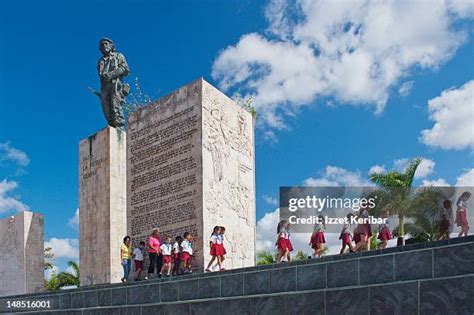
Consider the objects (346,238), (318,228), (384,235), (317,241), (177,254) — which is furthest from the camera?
(177,254)

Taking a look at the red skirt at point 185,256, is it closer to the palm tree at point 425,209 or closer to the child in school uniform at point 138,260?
the child in school uniform at point 138,260

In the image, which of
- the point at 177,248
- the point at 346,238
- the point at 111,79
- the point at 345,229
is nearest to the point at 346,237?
the point at 346,238

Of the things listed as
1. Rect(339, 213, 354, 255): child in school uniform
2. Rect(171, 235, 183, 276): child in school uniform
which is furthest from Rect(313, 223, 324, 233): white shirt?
Rect(171, 235, 183, 276): child in school uniform

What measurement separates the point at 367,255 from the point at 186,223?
22.0 feet

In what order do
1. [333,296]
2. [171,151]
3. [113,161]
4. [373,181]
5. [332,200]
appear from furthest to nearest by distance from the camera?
[373,181], [113,161], [171,151], [332,200], [333,296]

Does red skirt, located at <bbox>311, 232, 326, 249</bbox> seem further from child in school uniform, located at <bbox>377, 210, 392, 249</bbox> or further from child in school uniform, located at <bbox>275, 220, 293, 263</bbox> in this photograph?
child in school uniform, located at <bbox>377, 210, 392, 249</bbox>

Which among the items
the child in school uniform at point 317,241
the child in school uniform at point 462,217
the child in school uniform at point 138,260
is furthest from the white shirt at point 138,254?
the child in school uniform at point 462,217

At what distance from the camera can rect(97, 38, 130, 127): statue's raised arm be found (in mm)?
19516

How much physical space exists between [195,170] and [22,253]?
1063cm

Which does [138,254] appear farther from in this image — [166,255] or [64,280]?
[64,280]

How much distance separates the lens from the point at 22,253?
22.5m

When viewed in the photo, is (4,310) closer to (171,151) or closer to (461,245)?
(171,151)

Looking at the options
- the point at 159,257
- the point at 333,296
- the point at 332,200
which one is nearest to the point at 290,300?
the point at 333,296

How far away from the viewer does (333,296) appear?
25.4ft
